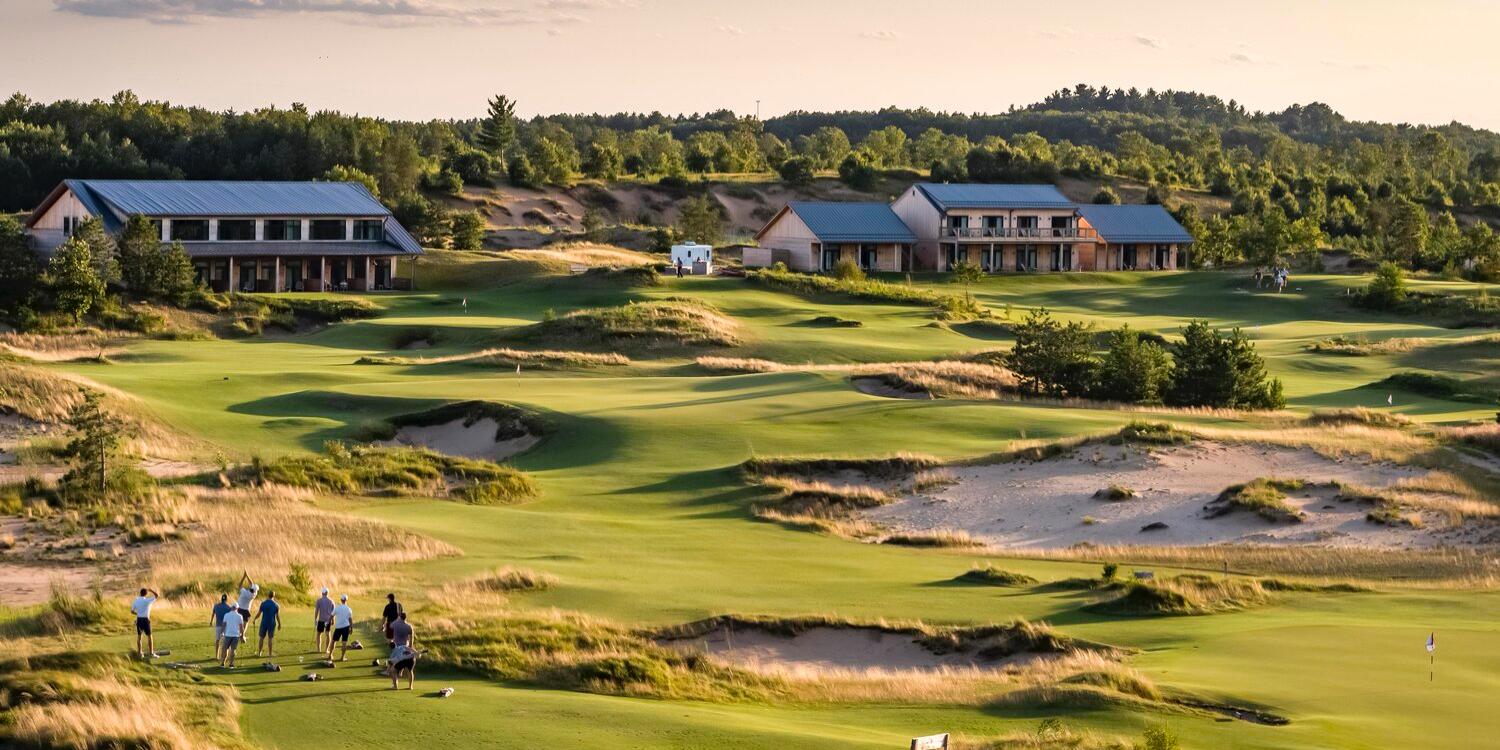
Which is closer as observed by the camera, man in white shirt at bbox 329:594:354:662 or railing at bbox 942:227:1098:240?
man in white shirt at bbox 329:594:354:662

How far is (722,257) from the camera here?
123438 millimetres

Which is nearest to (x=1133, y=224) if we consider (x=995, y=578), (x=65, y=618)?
(x=995, y=578)

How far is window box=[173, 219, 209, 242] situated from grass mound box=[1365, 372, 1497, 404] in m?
63.6

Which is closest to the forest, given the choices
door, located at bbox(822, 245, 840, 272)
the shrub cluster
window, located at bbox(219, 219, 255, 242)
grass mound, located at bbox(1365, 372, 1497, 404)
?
window, located at bbox(219, 219, 255, 242)

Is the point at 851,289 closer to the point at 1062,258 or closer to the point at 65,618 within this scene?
the point at 1062,258

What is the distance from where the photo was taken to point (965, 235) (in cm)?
12381

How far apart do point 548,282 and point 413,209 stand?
83.2ft

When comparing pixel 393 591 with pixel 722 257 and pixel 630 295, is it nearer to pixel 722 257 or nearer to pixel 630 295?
pixel 630 295

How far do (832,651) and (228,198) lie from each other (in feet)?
270

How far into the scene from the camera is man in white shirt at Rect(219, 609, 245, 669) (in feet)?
77.6

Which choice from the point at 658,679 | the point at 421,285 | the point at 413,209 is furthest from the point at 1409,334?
the point at 658,679

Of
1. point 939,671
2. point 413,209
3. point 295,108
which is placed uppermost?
point 295,108

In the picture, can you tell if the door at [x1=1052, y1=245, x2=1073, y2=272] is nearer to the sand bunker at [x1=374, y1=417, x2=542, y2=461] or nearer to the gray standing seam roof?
the gray standing seam roof

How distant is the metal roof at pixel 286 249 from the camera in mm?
97875
